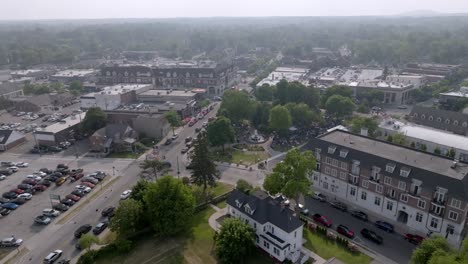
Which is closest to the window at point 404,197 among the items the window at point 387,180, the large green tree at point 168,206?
the window at point 387,180

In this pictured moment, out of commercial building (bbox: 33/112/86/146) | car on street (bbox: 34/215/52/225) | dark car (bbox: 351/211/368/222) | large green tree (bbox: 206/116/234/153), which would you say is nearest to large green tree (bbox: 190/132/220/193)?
large green tree (bbox: 206/116/234/153)

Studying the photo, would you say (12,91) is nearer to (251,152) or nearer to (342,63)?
(251,152)

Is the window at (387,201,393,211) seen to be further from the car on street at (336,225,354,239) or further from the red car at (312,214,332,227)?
the red car at (312,214,332,227)

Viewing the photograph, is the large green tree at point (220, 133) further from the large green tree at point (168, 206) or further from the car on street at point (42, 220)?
the car on street at point (42, 220)

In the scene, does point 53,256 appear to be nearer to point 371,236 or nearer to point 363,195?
point 371,236

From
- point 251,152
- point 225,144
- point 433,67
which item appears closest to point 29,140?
point 225,144
